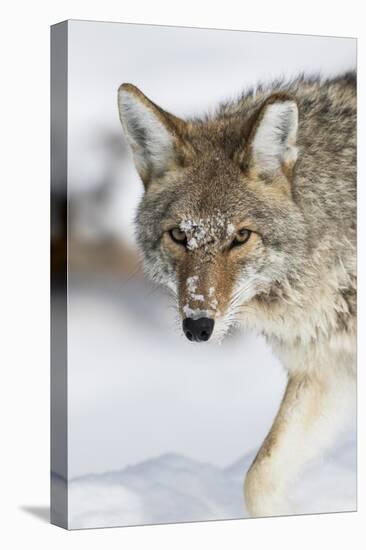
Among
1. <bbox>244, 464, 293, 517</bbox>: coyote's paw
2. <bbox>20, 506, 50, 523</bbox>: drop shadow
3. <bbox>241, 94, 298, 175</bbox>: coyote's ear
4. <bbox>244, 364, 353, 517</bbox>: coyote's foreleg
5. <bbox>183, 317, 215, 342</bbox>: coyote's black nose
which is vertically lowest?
<bbox>20, 506, 50, 523</bbox>: drop shadow

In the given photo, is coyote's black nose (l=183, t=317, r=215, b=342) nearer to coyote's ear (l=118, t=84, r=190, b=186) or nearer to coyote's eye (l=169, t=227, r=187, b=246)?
coyote's eye (l=169, t=227, r=187, b=246)

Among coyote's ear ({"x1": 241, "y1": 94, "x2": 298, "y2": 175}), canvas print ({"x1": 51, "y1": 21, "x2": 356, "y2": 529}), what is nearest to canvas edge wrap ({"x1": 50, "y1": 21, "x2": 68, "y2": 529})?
canvas print ({"x1": 51, "y1": 21, "x2": 356, "y2": 529})

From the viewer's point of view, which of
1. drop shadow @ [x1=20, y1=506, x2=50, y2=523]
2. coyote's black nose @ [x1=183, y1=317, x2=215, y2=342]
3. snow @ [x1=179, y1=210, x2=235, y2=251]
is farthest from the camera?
drop shadow @ [x1=20, y1=506, x2=50, y2=523]

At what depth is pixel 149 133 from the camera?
7652mm

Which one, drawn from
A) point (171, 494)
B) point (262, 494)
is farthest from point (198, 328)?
point (262, 494)

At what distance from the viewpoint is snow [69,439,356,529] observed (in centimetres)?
766

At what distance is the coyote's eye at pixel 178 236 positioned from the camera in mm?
7602

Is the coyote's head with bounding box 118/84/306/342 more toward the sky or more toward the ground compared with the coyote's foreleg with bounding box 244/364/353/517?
more toward the sky

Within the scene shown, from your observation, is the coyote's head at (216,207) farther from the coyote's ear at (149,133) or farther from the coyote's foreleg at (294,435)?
the coyote's foreleg at (294,435)

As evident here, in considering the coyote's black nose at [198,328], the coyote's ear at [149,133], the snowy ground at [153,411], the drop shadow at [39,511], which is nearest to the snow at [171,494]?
the snowy ground at [153,411]

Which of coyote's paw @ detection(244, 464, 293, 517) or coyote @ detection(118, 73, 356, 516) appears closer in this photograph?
coyote @ detection(118, 73, 356, 516)

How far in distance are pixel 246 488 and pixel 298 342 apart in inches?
39.7

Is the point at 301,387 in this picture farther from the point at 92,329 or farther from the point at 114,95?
the point at 114,95

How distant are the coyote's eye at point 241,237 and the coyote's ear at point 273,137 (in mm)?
431
